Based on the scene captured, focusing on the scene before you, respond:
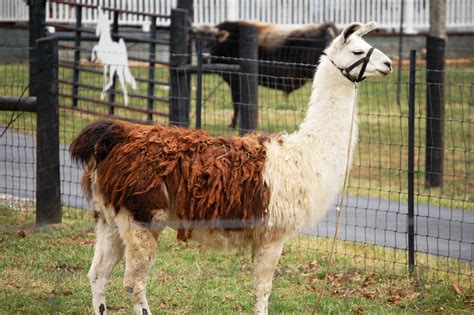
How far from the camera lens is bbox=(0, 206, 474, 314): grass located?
22.2 feet

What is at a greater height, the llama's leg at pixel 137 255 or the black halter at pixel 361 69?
the black halter at pixel 361 69

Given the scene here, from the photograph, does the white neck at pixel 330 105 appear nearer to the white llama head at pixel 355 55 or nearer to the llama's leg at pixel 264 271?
the white llama head at pixel 355 55

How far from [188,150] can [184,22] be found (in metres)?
6.04

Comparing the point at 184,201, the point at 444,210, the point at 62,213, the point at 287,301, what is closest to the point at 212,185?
the point at 184,201

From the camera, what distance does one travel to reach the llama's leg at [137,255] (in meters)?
5.93

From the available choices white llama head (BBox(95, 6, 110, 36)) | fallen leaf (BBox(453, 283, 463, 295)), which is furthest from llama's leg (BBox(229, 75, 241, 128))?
fallen leaf (BBox(453, 283, 463, 295))

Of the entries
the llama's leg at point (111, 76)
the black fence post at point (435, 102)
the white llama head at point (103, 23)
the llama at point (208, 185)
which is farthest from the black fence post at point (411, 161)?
the white llama head at point (103, 23)

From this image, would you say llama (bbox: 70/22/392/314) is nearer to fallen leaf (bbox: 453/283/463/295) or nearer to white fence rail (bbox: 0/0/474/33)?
fallen leaf (bbox: 453/283/463/295)

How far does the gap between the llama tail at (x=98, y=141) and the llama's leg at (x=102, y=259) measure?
0.50 meters

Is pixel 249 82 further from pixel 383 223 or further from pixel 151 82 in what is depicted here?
pixel 151 82

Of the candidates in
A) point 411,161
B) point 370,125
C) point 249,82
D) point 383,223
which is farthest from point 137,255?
point 370,125

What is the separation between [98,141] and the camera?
6070 millimetres

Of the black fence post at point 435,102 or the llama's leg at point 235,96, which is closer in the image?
the black fence post at point 435,102

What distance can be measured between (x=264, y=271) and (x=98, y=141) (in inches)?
58.0
